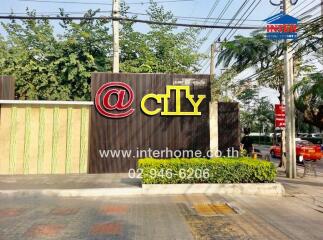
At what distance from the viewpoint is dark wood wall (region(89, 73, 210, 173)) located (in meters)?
14.5

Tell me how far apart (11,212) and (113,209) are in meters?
2.44

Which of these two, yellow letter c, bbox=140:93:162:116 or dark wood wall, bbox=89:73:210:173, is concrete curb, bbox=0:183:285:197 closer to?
dark wood wall, bbox=89:73:210:173

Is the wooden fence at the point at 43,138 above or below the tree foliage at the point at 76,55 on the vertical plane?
below

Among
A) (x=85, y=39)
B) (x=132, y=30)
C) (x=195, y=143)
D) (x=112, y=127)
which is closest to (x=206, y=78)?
(x=195, y=143)

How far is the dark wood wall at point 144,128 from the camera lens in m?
14.5

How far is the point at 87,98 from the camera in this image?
20.5m

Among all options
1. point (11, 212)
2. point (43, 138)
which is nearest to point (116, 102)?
point (43, 138)

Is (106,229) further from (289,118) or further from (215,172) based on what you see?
(289,118)

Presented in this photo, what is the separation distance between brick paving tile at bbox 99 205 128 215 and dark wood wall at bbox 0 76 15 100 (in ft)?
24.2

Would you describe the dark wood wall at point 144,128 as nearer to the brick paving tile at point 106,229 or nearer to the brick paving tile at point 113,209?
the brick paving tile at point 113,209

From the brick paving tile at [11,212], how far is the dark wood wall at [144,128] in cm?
542

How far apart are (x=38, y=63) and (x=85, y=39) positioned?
3.07 metres

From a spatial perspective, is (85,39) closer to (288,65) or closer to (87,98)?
(87,98)

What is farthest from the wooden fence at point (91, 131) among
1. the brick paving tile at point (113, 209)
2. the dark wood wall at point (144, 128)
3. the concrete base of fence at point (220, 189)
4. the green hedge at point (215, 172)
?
the brick paving tile at point (113, 209)
